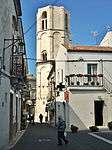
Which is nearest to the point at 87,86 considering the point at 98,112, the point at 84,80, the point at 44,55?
the point at 84,80

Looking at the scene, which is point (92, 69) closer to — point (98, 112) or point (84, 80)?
point (84, 80)

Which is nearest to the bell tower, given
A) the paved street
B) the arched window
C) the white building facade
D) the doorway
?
the arched window

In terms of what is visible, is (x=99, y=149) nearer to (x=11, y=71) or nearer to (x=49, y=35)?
(x=11, y=71)

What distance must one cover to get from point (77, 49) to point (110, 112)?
22.5 ft

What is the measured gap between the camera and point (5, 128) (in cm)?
1941

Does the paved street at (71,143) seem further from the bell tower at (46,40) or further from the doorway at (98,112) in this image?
the bell tower at (46,40)

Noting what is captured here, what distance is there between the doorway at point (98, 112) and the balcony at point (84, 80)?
5.57 ft

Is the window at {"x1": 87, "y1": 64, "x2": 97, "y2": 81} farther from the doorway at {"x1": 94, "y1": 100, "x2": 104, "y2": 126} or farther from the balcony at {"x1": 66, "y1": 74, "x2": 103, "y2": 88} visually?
the doorway at {"x1": 94, "y1": 100, "x2": 104, "y2": 126}

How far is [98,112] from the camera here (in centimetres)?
3700

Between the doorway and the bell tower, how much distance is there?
122 feet

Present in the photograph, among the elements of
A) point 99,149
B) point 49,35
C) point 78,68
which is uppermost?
point 49,35

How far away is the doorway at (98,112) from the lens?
3669 centimetres

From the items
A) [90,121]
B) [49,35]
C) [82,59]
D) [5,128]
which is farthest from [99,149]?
[49,35]

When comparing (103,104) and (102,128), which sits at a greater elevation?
(103,104)
